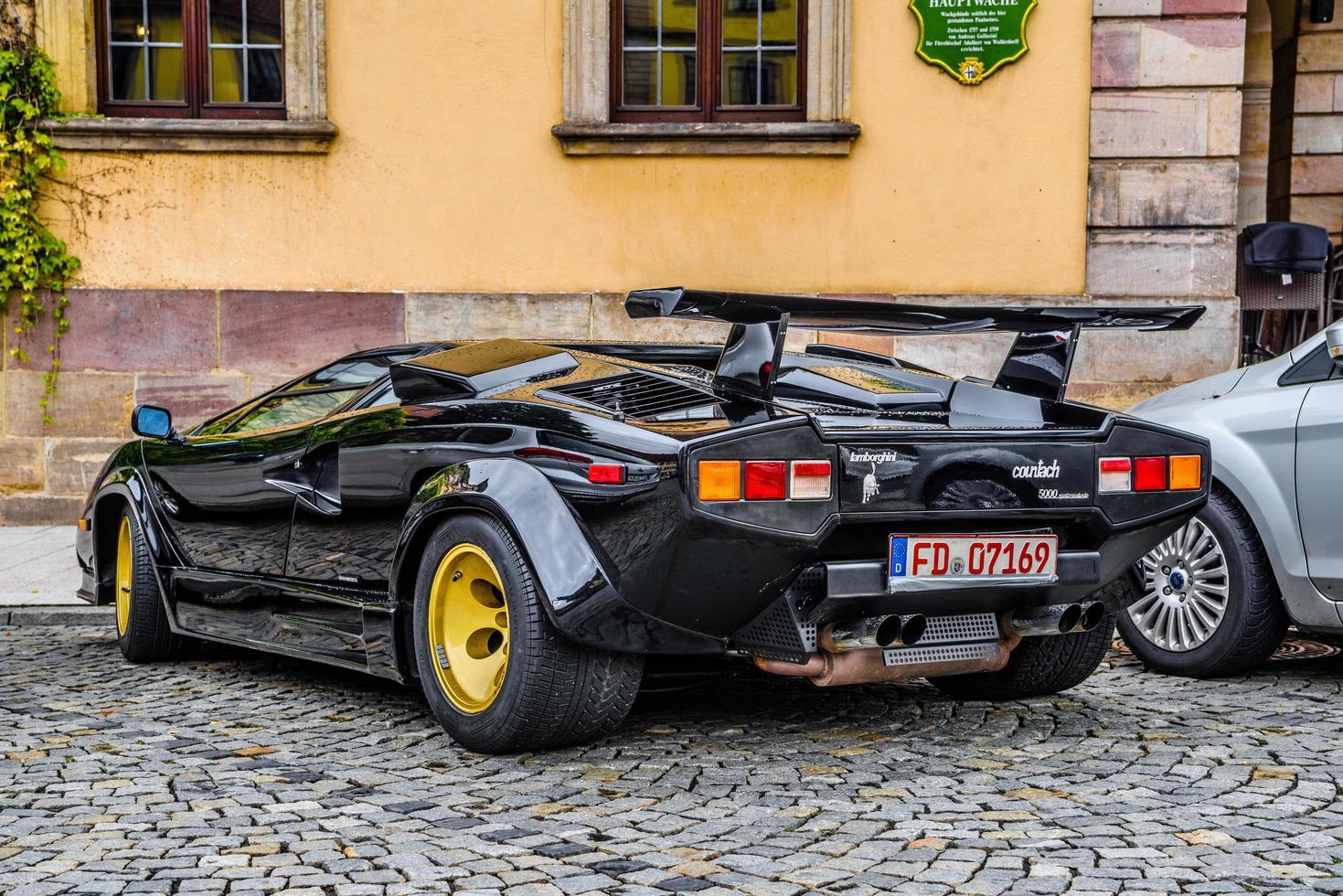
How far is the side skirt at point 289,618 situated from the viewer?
4.68m

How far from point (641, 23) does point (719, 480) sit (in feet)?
27.6

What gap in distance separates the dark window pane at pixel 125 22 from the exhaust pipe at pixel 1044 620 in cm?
947

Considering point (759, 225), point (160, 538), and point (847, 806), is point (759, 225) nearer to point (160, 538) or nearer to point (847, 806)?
point (160, 538)

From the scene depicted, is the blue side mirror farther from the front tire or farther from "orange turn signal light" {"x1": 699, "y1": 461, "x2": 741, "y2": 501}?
"orange turn signal light" {"x1": 699, "y1": 461, "x2": 741, "y2": 501}

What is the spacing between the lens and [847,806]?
3801 millimetres

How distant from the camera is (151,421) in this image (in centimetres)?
589

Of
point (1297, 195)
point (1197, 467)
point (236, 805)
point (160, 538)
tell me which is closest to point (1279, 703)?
point (1197, 467)

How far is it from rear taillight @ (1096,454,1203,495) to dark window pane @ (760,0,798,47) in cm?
768

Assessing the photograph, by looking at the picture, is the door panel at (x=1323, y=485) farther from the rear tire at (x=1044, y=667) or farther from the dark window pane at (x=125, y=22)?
the dark window pane at (x=125, y=22)

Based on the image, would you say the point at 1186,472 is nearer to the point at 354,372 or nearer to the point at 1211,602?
the point at 1211,602

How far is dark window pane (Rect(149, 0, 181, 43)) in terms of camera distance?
38.3 feet

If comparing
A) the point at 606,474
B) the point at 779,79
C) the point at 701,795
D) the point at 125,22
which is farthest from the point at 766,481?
the point at 125,22

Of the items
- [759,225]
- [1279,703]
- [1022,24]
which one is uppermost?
[1022,24]

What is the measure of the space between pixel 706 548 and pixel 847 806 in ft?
2.38
